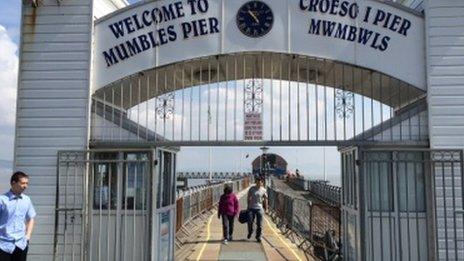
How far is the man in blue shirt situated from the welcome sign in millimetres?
3209

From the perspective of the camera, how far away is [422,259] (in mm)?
9383

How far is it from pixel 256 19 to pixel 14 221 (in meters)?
5.19

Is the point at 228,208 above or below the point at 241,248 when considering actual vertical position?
above

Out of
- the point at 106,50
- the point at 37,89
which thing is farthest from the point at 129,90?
the point at 37,89

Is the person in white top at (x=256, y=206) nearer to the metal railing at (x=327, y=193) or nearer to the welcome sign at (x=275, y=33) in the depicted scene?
the welcome sign at (x=275, y=33)

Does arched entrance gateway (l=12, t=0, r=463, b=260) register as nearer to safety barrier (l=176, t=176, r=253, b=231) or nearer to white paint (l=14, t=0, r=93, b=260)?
white paint (l=14, t=0, r=93, b=260)

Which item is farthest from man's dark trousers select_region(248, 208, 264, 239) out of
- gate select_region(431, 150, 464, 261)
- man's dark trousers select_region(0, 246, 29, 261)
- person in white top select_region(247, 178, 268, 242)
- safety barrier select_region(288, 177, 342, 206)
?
safety barrier select_region(288, 177, 342, 206)

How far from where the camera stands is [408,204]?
9445 mm

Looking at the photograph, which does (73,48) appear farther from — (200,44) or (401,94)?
(401,94)

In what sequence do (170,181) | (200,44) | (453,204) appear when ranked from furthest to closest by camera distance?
(170,181)
(200,44)
(453,204)

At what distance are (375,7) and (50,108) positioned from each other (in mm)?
5972

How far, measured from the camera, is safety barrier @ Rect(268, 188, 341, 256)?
1293cm

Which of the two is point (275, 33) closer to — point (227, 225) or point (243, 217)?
point (243, 217)

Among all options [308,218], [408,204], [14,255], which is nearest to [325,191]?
[308,218]
